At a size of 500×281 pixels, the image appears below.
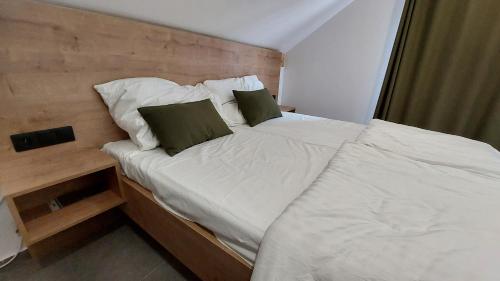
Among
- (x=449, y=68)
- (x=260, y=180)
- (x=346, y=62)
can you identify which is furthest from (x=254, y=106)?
(x=449, y=68)

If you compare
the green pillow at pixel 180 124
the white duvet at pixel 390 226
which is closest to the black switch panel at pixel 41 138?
the green pillow at pixel 180 124

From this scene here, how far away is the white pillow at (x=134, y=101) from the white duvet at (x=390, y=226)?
3.31ft

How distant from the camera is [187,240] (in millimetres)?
1066

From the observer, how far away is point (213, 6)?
1730 mm

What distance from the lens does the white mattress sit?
0.87 m

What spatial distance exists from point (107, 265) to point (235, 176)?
0.94 m

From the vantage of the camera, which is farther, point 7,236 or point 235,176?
point 7,236

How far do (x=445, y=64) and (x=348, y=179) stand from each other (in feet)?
7.75

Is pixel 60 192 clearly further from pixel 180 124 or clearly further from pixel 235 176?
pixel 235 176

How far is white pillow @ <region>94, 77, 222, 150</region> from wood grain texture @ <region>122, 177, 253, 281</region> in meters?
0.27

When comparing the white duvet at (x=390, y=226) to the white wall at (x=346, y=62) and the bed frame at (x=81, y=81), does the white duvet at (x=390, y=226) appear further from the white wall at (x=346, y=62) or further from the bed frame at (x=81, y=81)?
the white wall at (x=346, y=62)

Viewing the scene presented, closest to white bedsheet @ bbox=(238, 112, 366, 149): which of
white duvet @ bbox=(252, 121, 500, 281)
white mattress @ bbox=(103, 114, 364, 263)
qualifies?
white mattress @ bbox=(103, 114, 364, 263)

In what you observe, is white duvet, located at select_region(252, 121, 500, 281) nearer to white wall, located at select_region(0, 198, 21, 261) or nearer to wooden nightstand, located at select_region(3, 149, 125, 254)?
wooden nightstand, located at select_region(3, 149, 125, 254)

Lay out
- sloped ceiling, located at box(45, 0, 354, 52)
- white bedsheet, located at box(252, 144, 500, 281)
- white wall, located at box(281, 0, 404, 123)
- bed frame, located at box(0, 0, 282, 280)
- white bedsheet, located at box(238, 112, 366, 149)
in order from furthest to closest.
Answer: white wall, located at box(281, 0, 404, 123) → white bedsheet, located at box(238, 112, 366, 149) → sloped ceiling, located at box(45, 0, 354, 52) → bed frame, located at box(0, 0, 282, 280) → white bedsheet, located at box(252, 144, 500, 281)
